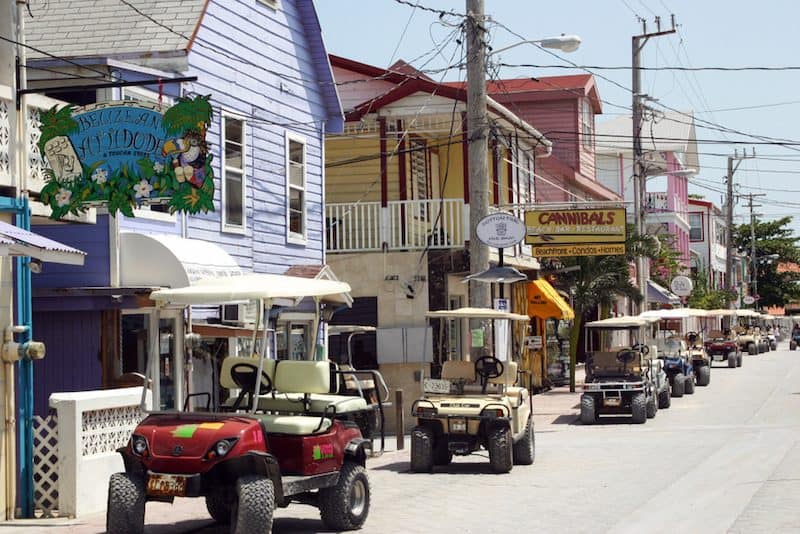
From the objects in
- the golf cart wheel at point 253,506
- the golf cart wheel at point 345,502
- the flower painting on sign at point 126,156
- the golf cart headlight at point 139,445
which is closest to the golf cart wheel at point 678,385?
the flower painting on sign at point 126,156

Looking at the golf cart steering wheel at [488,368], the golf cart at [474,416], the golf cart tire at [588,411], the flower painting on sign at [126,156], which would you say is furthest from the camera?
the golf cart tire at [588,411]

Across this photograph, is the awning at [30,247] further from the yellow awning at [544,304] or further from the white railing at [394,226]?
the yellow awning at [544,304]

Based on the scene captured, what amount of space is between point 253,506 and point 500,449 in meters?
6.54

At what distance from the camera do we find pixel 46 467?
44.2 ft

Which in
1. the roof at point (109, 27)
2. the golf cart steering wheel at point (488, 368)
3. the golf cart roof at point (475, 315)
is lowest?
the golf cart steering wheel at point (488, 368)

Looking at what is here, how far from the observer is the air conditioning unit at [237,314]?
19812 mm

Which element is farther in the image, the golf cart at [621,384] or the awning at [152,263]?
the golf cart at [621,384]

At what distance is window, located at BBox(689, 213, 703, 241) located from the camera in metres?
85.9

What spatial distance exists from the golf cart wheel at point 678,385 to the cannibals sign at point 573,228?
6.91m

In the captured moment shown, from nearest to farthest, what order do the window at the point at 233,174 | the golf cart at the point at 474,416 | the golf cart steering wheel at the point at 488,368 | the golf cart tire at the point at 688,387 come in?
the golf cart at the point at 474,416 → the golf cart steering wheel at the point at 488,368 → the window at the point at 233,174 → the golf cart tire at the point at 688,387

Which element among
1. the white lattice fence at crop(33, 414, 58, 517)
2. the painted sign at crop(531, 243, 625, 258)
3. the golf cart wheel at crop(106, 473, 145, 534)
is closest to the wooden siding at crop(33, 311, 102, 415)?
the white lattice fence at crop(33, 414, 58, 517)

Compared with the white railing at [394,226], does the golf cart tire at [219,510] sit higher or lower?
lower

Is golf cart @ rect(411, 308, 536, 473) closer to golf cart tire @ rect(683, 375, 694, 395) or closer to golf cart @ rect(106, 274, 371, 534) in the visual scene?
golf cart @ rect(106, 274, 371, 534)

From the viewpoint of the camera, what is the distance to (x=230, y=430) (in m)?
10.8
